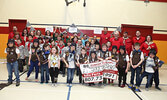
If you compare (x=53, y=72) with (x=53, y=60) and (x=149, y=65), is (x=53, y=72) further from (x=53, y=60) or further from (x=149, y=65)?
(x=149, y=65)

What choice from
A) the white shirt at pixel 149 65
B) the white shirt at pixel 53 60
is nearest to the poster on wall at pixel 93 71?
the white shirt at pixel 53 60

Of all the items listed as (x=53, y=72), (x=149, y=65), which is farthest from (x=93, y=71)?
(x=149, y=65)

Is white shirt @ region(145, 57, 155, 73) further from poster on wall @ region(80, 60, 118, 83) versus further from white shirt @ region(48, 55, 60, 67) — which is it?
white shirt @ region(48, 55, 60, 67)

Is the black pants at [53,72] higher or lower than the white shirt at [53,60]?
lower

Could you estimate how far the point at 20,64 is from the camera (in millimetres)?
6246

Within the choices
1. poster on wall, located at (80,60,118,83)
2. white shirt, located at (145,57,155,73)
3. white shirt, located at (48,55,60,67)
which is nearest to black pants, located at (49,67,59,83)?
white shirt, located at (48,55,60,67)

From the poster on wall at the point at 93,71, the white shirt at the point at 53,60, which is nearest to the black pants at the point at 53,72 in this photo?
the white shirt at the point at 53,60

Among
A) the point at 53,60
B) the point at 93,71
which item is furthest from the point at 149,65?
the point at 53,60

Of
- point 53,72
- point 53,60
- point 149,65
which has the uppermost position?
point 53,60

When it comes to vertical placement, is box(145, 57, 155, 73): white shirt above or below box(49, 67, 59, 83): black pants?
above

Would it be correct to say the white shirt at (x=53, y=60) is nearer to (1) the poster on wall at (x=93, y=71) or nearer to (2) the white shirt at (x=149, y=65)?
(1) the poster on wall at (x=93, y=71)

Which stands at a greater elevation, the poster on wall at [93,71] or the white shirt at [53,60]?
the white shirt at [53,60]

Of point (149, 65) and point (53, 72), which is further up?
point (149, 65)

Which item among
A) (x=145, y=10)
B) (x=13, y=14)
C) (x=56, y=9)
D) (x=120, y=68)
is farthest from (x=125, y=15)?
(x=13, y=14)
